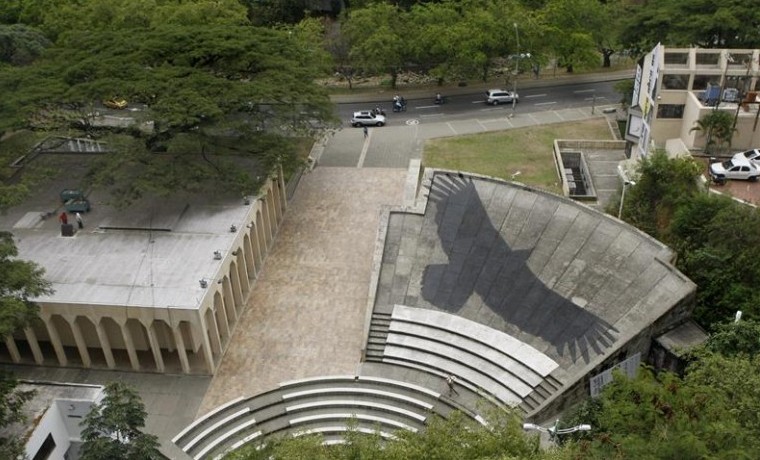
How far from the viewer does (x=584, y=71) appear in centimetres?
6469

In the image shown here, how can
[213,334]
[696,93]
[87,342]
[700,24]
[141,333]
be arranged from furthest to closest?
1. [700,24]
2. [696,93]
3. [87,342]
4. [141,333]
5. [213,334]

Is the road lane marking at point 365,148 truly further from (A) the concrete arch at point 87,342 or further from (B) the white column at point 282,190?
(A) the concrete arch at point 87,342

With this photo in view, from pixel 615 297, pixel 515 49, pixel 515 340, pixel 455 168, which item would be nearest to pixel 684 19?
pixel 515 49

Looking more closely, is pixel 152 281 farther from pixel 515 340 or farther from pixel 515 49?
pixel 515 49

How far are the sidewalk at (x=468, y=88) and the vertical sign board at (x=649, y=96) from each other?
1825 cm

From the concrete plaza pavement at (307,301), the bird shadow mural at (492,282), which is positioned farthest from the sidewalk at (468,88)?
the bird shadow mural at (492,282)

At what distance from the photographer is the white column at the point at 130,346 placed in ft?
92.9

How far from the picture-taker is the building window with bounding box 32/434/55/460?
76.4 feet

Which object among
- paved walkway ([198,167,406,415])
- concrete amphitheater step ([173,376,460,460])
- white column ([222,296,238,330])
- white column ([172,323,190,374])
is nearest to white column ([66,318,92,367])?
white column ([172,323,190,374])

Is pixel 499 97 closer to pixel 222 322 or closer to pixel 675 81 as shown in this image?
pixel 675 81

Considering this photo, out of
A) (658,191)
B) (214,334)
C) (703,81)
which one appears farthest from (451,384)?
(703,81)

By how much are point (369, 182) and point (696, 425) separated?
29.2 meters

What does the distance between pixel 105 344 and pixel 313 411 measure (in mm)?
9931

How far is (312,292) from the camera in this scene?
Result: 34.1 m
